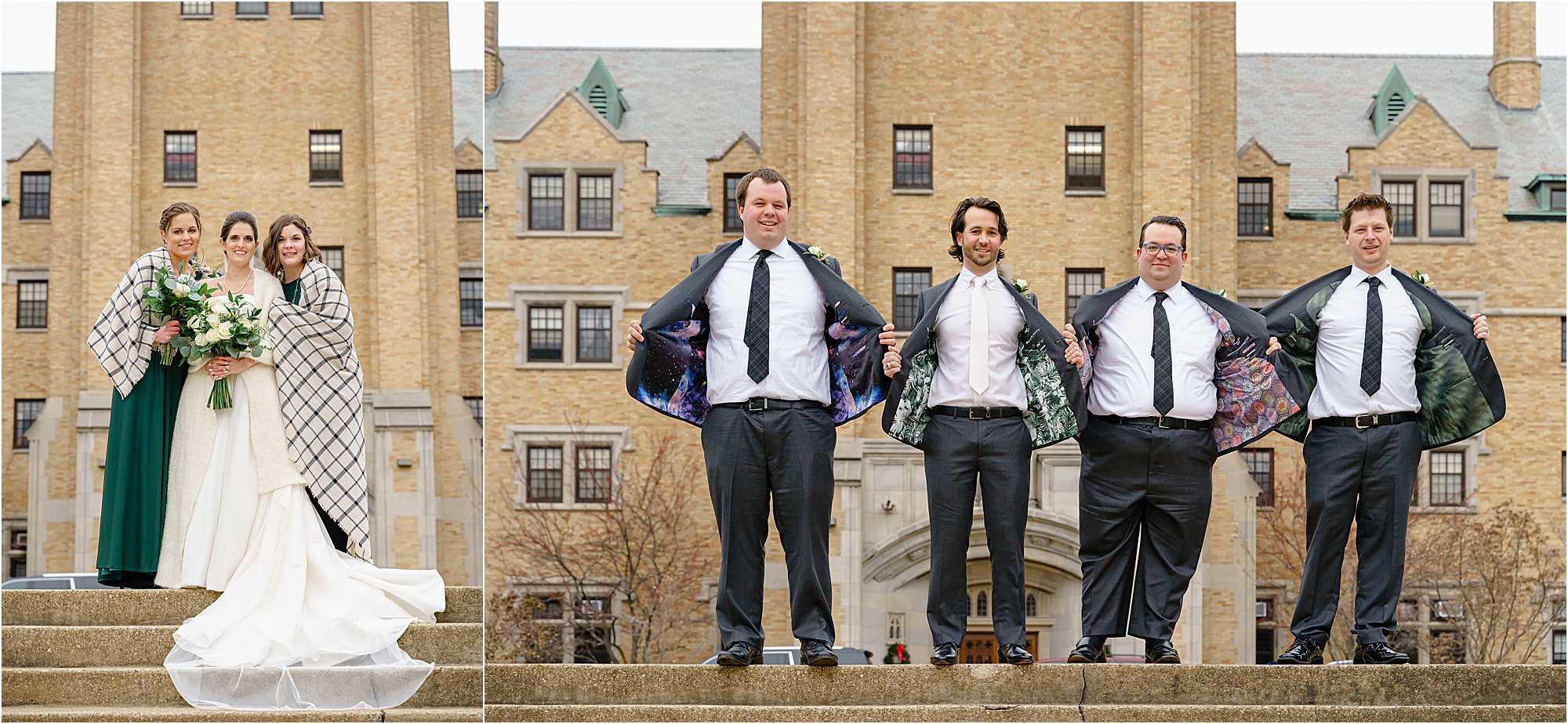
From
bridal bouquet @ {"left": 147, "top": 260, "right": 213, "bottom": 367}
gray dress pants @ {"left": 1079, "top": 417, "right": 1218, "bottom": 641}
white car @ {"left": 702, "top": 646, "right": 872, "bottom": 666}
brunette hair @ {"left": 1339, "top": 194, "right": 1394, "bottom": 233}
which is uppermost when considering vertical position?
brunette hair @ {"left": 1339, "top": 194, "right": 1394, "bottom": 233}

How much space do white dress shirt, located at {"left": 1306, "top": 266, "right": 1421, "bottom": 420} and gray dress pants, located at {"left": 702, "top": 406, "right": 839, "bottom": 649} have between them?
2.89 metres

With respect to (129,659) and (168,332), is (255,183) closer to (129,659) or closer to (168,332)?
(168,332)

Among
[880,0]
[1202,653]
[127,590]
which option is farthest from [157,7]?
[127,590]

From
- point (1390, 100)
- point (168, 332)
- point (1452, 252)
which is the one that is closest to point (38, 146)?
point (168, 332)

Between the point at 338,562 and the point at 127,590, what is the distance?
1165 millimetres

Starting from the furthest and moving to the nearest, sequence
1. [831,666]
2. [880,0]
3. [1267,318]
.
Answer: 1. [880,0]
2. [1267,318]
3. [831,666]

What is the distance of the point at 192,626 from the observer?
25.9ft

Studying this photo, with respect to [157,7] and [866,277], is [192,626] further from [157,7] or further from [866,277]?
[157,7]

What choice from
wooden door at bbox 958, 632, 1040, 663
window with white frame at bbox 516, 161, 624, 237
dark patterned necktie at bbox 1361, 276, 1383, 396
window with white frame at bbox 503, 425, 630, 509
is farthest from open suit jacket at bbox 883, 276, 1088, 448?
window with white frame at bbox 516, 161, 624, 237

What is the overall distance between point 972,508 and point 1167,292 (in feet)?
5.45

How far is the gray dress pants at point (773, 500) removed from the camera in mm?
7402

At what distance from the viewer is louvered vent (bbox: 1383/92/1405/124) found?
34.7 metres

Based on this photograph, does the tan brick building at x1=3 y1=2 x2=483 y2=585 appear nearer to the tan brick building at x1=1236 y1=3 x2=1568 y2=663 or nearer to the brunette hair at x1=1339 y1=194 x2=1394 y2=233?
the tan brick building at x1=1236 y1=3 x2=1568 y2=663

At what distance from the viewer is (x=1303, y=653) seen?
26.3 feet
